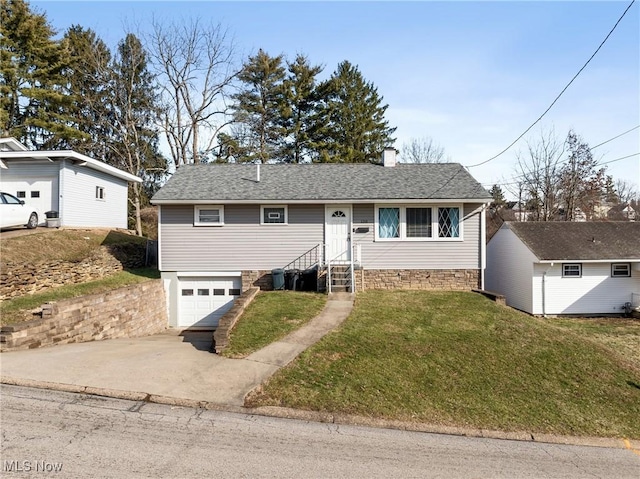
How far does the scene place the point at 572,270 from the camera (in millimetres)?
18188

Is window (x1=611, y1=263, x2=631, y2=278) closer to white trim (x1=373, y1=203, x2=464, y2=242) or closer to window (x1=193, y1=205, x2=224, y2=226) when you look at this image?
white trim (x1=373, y1=203, x2=464, y2=242)

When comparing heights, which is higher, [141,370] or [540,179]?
[540,179]

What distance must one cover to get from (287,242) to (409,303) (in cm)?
506

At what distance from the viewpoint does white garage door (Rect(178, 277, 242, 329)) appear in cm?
1447

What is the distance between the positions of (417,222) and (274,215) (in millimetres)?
5450

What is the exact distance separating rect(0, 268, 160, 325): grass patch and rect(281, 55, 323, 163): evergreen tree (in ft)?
64.2

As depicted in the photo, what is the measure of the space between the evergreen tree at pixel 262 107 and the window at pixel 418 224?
19127 millimetres

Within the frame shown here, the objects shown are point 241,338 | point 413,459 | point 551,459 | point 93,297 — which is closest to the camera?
point 413,459

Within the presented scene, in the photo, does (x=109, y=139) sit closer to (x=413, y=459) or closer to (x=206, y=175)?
(x=206, y=175)

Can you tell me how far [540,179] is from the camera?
3186 cm

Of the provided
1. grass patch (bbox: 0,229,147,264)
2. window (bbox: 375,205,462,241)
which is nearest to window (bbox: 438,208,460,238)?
window (bbox: 375,205,462,241)

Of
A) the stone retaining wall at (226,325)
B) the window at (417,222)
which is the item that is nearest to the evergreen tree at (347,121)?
the window at (417,222)

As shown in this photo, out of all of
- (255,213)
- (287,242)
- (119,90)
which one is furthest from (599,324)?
(119,90)

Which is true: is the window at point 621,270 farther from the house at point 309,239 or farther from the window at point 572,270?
the house at point 309,239
